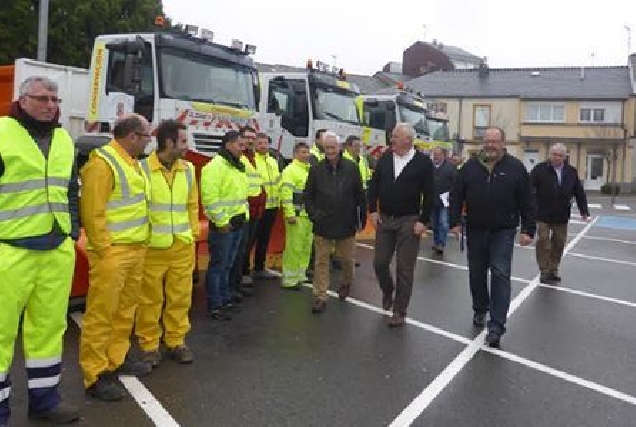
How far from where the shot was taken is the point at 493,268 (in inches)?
261

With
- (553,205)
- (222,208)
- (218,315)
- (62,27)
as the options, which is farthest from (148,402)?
(62,27)

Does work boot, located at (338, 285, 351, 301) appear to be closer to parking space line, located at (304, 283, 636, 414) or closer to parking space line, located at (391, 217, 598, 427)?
parking space line, located at (304, 283, 636, 414)

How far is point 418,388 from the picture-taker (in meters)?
5.13

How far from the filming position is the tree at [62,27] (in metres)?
21.7

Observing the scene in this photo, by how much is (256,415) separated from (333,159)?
3665 mm

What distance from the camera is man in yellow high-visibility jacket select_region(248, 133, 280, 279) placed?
28.3 feet

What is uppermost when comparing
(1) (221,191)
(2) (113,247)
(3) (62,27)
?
(3) (62,27)

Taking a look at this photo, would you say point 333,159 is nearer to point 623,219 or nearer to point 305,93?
point 305,93

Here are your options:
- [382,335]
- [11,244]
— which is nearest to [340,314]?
[382,335]

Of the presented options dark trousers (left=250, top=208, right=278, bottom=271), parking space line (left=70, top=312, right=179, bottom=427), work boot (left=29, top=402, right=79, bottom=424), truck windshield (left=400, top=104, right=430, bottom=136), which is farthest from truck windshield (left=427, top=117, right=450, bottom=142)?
work boot (left=29, top=402, right=79, bottom=424)

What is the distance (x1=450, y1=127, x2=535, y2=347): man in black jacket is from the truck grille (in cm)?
455

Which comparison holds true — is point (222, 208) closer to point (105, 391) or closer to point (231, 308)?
point (231, 308)

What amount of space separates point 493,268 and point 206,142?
511 cm

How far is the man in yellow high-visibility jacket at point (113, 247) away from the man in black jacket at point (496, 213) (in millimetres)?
3254
